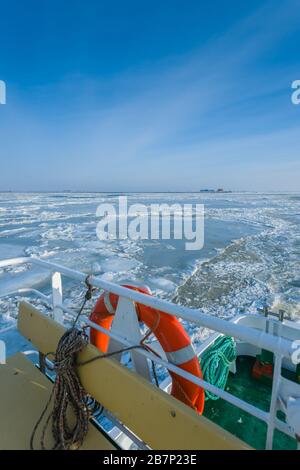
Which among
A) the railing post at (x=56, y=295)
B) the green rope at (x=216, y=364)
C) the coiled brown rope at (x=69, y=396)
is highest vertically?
the railing post at (x=56, y=295)

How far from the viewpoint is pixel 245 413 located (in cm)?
200

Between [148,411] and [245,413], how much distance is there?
4.64ft

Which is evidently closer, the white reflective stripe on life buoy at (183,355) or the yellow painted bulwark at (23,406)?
the yellow painted bulwark at (23,406)

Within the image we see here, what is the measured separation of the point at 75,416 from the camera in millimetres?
1222

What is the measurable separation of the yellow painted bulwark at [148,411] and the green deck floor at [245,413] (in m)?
1.18

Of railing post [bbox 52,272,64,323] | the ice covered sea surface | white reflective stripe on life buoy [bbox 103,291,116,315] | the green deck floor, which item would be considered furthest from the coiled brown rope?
the ice covered sea surface

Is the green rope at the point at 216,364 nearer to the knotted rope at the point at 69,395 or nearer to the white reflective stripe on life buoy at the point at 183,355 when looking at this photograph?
the white reflective stripe on life buoy at the point at 183,355

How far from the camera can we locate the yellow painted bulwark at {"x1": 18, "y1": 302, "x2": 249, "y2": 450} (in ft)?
2.88

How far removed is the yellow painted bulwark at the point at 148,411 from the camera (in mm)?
879

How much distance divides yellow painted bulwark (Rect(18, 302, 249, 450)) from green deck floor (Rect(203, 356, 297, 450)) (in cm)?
118

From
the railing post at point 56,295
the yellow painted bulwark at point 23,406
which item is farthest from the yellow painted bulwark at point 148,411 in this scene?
the railing post at point 56,295

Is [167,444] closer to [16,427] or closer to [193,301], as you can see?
[16,427]

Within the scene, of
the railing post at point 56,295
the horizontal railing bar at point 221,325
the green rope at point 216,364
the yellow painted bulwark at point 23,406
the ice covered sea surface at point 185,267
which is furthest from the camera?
the ice covered sea surface at point 185,267
